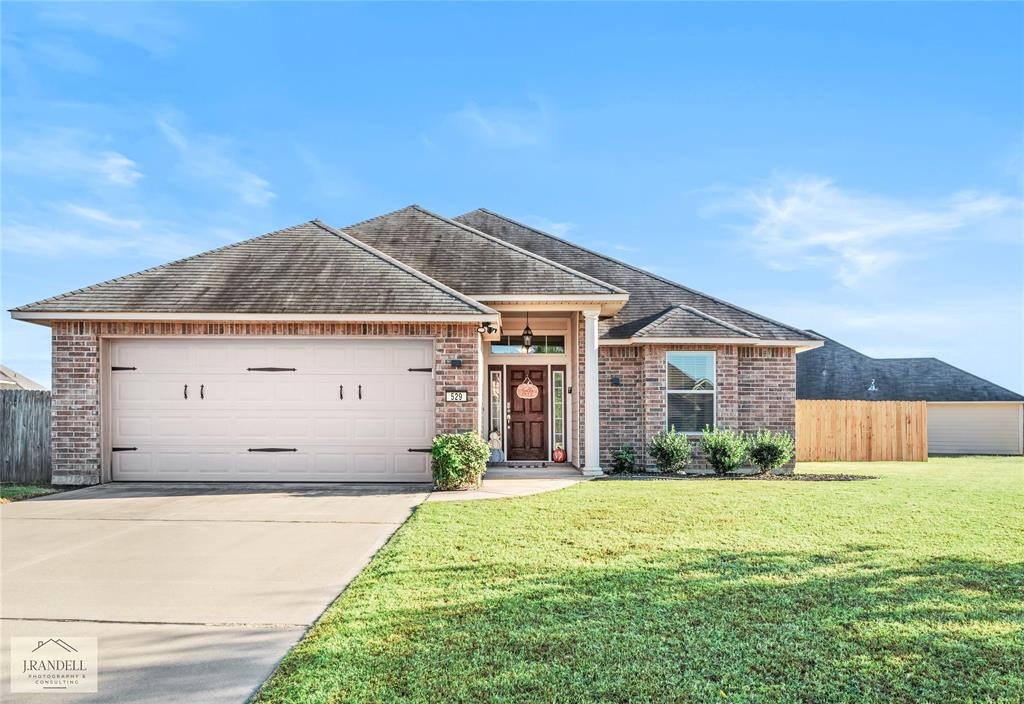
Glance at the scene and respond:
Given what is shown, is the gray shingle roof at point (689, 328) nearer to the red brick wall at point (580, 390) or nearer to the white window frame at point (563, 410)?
the red brick wall at point (580, 390)

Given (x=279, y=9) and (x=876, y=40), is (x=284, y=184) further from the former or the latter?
(x=876, y=40)

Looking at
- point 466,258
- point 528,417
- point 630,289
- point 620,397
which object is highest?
point 466,258

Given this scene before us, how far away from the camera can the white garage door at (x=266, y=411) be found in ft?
35.1

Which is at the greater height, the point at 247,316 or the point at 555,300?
the point at 555,300

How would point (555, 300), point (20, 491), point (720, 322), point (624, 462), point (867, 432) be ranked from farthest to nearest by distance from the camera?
point (867, 432), point (720, 322), point (624, 462), point (555, 300), point (20, 491)

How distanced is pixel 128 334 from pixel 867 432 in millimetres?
20267

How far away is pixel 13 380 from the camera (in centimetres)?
2536

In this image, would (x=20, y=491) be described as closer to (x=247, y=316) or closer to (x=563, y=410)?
(x=247, y=316)

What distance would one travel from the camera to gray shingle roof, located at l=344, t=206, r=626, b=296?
12078 millimetres

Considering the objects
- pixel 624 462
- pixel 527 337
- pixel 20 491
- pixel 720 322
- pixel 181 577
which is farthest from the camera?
pixel 720 322

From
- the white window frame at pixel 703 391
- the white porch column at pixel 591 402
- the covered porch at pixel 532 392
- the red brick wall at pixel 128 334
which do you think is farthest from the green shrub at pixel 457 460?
the white window frame at pixel 703 391

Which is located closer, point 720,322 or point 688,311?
point 720,322

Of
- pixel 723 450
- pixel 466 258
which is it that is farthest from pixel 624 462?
pixel 466 258

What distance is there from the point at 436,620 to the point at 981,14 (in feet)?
45.3
